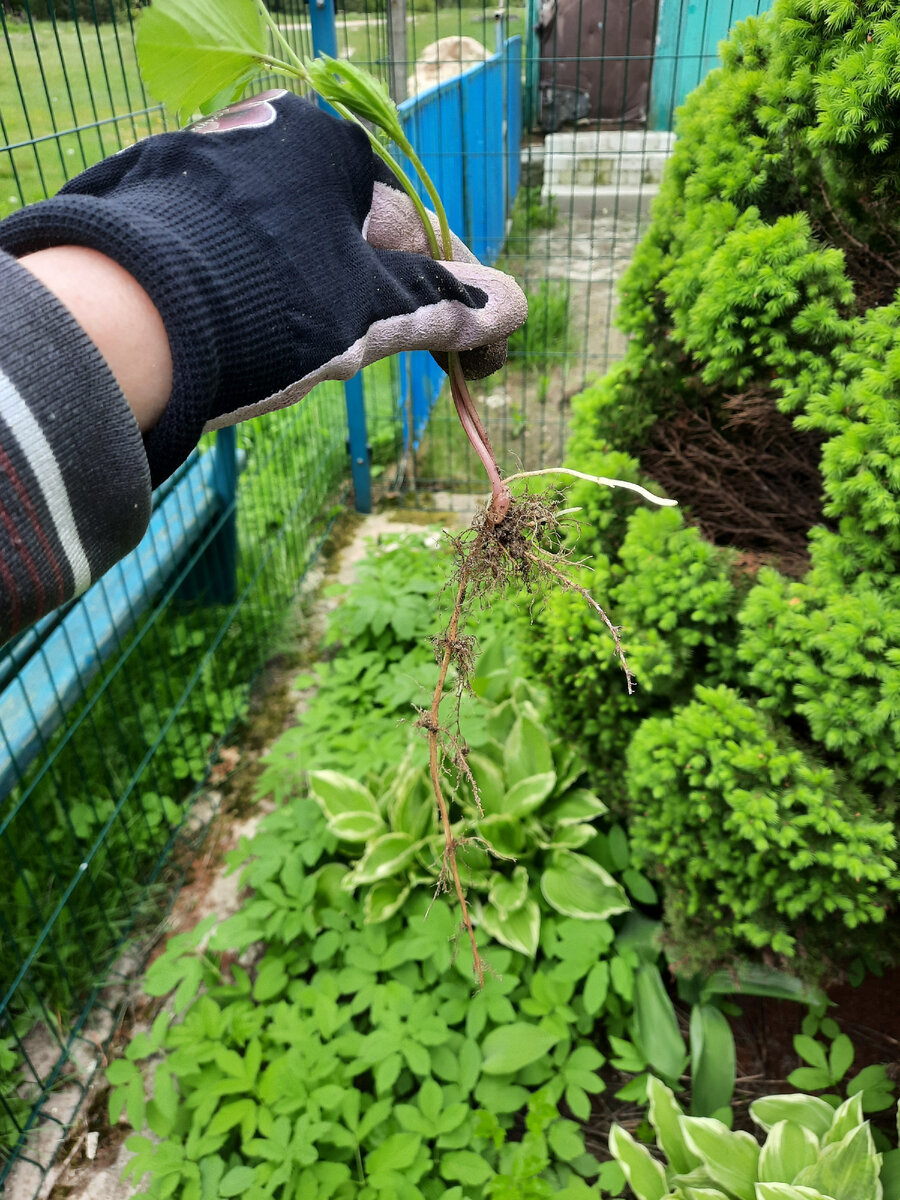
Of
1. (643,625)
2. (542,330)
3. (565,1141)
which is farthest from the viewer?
(542,330)

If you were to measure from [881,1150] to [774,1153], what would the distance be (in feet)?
0.97

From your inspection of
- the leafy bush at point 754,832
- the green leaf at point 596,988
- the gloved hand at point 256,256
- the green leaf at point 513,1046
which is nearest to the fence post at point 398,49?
the gloved hand at point 256,256

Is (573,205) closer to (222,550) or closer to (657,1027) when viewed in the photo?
(222,550)

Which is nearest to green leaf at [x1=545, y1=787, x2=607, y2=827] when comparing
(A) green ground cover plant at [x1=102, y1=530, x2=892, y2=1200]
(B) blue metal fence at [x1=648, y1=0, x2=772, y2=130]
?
(A) green ground cover plant at [x1=102, y1=530, x2=892, y2=1200]

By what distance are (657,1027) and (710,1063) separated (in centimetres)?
14

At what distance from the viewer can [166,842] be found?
2.69m

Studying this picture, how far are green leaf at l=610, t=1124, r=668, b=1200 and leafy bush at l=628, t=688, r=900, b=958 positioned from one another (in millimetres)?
442

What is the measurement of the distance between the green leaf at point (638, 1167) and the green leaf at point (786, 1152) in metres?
0.21

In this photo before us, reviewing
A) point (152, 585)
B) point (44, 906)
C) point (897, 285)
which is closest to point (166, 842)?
point (44, 906)

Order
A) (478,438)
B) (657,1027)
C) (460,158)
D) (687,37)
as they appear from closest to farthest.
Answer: (478,438)
(657,1027)
(460,158)
(687,37)

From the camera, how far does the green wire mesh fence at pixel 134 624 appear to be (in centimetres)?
206

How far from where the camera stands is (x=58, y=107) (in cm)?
234

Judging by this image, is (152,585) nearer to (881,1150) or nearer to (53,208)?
(53,208)

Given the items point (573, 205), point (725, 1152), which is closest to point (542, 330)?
point (573, 205)
